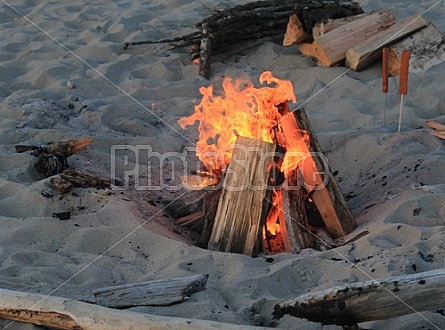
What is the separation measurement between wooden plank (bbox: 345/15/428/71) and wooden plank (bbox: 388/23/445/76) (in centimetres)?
6

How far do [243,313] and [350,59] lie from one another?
4150 mm

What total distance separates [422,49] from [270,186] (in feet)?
11.1

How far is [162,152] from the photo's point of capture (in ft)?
17.5

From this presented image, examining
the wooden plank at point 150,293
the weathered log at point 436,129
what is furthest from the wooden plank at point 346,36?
the wooden plank at point 150,293

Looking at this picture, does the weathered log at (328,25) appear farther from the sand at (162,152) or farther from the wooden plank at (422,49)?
the wooden plank at (422,49)

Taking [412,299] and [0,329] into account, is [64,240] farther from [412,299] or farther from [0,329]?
[412,299]

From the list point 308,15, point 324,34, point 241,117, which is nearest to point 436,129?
point 241,117

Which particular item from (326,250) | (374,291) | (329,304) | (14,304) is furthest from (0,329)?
(326,250)

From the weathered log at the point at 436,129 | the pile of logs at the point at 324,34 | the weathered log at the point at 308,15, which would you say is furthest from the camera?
the weathered log at the point at 308,15

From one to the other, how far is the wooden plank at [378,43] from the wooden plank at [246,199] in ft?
9.62

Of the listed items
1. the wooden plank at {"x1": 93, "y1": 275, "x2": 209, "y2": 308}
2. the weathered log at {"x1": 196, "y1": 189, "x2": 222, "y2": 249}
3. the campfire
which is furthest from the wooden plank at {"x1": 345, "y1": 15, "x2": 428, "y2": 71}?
the wooden plank at {"x1": 93, "y1": 275, "x2": 209, "y2": 308}

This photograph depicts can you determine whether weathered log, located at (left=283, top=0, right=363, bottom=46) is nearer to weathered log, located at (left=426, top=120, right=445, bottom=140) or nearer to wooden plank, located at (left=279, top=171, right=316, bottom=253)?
weathered log, located at (left=426, top=120, right=445, bottom=140)

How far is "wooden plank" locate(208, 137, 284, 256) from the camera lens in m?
3.84

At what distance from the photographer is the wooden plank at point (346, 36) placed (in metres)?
6.56
